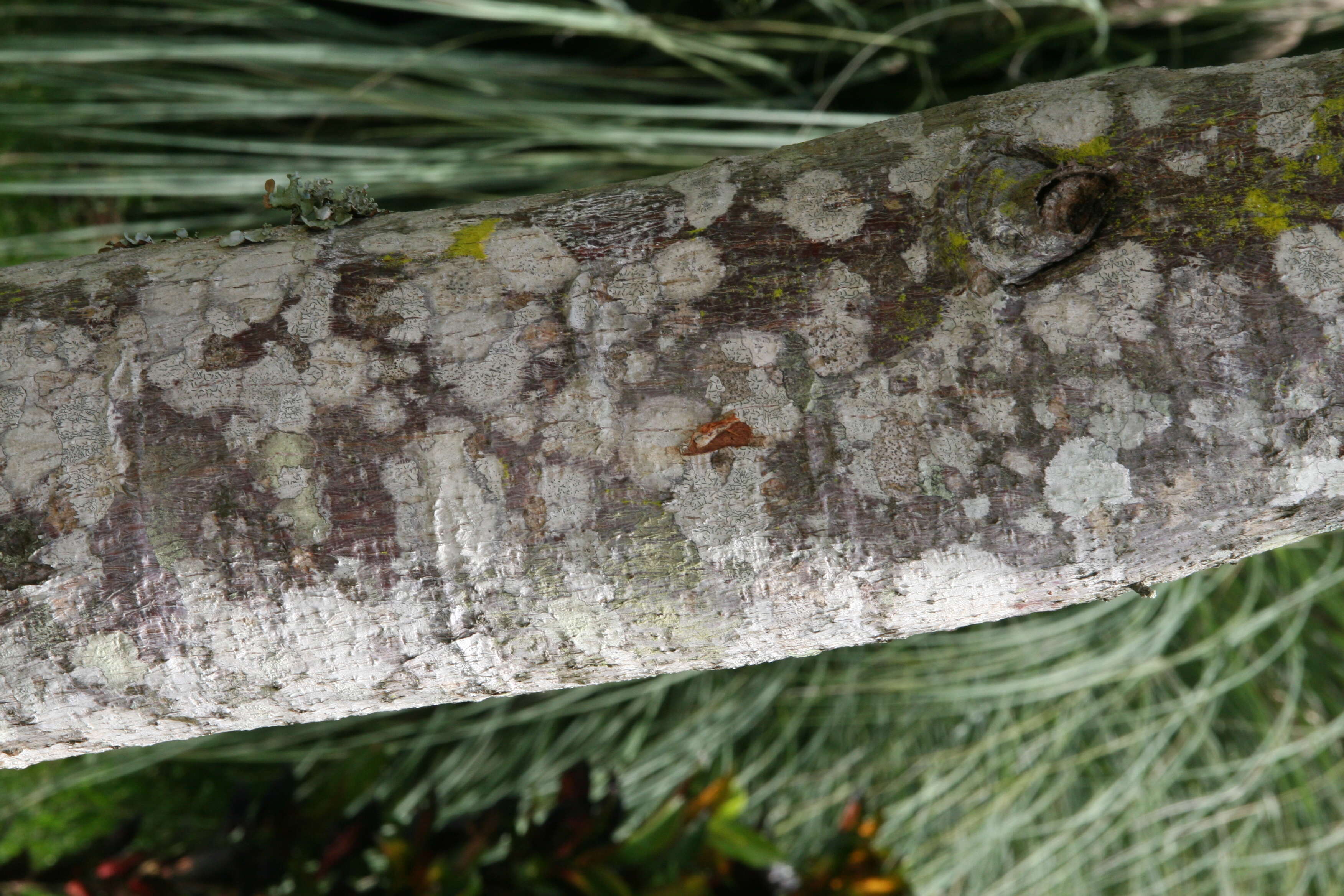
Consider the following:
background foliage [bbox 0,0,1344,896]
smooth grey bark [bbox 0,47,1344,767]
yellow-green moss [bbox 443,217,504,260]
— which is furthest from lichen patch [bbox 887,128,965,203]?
background foliage [bbox 0,0,1344,896]

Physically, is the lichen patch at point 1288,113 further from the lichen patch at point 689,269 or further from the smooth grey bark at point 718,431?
the lichen patch at point 689,269

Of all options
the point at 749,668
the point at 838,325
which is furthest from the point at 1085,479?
the point at 749,668

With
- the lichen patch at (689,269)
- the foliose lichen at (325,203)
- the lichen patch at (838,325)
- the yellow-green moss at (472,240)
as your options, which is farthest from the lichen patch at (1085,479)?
the foliose lichen at (325,203)

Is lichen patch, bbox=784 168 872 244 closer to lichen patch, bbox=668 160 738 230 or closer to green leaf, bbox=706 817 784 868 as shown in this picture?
lichen patch, bbox=668 160 738 230

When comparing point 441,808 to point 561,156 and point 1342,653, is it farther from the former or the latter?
point 1342,653

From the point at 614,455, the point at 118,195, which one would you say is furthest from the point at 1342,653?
the point at 118,195

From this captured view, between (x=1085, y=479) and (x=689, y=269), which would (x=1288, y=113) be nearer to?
(x=1085, y=479)
